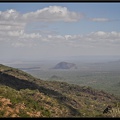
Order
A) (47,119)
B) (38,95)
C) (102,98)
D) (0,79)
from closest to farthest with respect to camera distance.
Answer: (47,119), (38,95), (0,79), (102,98)

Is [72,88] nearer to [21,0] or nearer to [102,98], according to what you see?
[102,98]

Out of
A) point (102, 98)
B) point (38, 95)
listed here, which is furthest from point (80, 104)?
point (102, 98)

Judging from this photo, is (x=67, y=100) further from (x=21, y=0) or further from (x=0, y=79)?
(x=21, y=0)

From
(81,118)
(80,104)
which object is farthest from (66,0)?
(80,104)

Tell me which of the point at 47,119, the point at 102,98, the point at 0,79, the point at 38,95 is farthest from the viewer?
the point at 102,98

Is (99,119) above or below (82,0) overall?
below

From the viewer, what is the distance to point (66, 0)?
15.9 ft

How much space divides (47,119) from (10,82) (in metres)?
29.5

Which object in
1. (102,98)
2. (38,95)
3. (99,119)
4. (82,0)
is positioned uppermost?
(82,0)

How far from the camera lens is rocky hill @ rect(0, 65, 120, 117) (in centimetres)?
1538

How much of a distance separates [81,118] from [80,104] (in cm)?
3230

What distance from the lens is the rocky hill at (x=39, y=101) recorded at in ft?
50.5

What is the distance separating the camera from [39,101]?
84.3 feet

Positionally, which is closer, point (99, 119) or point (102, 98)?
point (99, 119)
